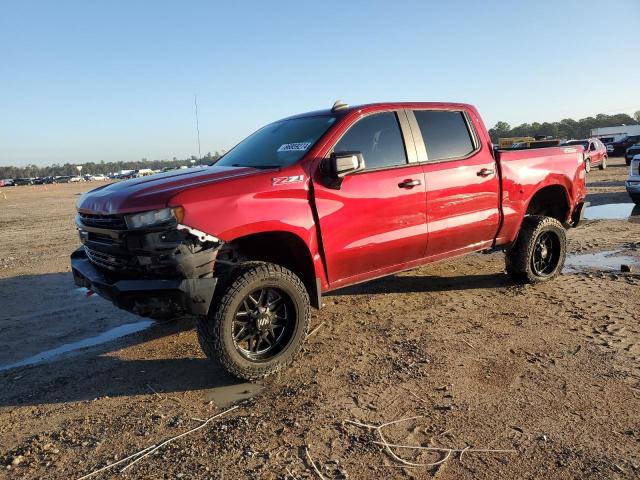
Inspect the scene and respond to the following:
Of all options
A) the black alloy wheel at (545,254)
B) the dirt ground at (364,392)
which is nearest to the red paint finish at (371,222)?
the dirt ground at (364,392)

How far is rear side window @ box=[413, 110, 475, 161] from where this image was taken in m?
5.02

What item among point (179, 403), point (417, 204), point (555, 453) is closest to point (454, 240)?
point (417, 204)

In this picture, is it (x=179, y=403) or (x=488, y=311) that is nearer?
(x=179, y=403)

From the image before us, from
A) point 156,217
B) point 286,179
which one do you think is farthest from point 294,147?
point 156,217

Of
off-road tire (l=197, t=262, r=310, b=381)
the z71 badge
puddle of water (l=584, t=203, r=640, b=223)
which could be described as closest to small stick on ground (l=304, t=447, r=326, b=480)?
off-road tire (l=197, t=262, r=310, b=381)

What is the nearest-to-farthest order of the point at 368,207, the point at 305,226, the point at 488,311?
the point at 305,226
the point at 368,207
the point at 488,311

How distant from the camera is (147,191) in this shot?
11.8 feet

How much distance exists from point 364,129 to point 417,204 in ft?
2.81

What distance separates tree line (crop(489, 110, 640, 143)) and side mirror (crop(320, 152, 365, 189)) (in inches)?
3673

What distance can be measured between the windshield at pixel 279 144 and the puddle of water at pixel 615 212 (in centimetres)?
756

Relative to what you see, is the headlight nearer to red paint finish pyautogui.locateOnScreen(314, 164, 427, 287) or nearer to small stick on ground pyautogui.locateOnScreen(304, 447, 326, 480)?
red paint finish pyautogui.locateOnScreen(314, 164, 427, 287)

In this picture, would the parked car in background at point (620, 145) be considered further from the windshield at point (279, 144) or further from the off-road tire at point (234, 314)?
the off-road tire at point (234, 314)

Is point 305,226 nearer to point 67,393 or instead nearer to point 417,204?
point 417,204

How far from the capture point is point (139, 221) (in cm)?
346
